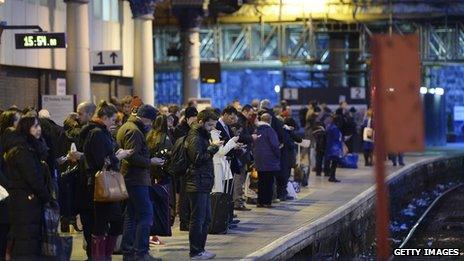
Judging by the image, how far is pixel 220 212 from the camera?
60.2 feet

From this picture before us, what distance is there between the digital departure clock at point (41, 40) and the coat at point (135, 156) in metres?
7.63

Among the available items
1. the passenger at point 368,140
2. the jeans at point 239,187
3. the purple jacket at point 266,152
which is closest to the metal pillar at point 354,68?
the passenger at point 368,140

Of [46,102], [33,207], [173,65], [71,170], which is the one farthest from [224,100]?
[33,207]

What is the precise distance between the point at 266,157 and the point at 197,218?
25.7 ft

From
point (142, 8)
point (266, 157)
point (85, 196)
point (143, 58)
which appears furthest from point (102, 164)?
point (143, 58)

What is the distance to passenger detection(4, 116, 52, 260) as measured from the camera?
12.7m

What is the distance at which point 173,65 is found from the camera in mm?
47625

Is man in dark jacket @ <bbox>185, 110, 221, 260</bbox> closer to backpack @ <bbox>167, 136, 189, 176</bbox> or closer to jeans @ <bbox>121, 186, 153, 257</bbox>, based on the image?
backpack @ <bbox>167, 136, 189, 176</bbox>

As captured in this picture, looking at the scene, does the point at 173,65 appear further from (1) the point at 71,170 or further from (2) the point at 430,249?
(1) the point at 71,170

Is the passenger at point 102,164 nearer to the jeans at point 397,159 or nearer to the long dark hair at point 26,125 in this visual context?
the long dark hair at point 26,125

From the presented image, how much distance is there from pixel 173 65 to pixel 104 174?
3364 cm

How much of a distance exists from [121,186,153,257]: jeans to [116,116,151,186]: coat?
0.34 ft

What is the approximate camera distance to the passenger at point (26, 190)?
12695 millimetres

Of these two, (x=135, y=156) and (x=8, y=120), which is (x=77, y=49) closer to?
(x=135, y=156)
